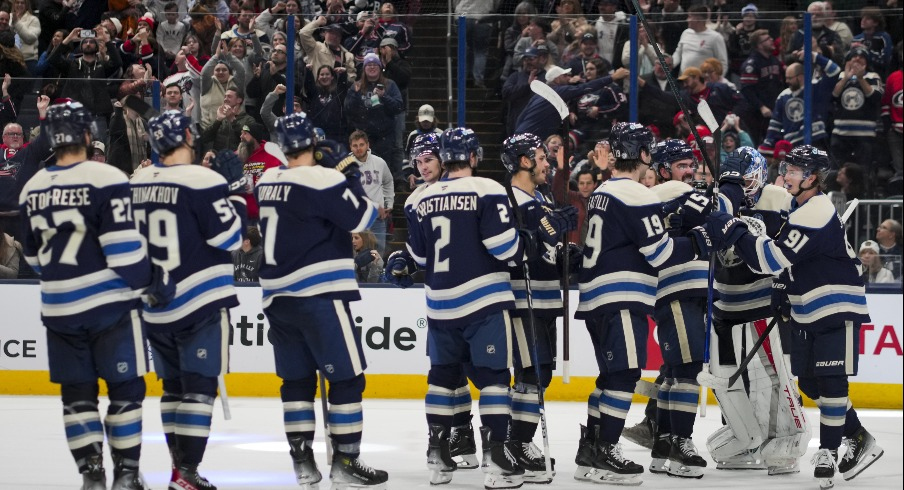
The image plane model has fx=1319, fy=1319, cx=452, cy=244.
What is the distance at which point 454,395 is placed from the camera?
6766 millimetres

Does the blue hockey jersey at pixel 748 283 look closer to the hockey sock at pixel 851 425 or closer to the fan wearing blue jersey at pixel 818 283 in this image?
the fan wearing blue jersey at pixel 818 283

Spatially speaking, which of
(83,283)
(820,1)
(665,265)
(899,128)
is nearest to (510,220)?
(665,265)

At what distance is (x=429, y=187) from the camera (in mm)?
6230

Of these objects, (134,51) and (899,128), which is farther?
(134,51)

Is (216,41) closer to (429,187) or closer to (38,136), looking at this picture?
(38,136)

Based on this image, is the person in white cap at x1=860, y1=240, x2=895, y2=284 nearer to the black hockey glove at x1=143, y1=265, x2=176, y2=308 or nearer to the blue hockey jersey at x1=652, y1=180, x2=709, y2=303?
the blue hockey jersey at x1=652, y1=180, x2=709, y2=303

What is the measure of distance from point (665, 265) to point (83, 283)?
2.89m

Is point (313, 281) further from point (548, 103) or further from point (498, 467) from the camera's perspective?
point (548, 103)

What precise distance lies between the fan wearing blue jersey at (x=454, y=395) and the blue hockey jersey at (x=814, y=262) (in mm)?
1552

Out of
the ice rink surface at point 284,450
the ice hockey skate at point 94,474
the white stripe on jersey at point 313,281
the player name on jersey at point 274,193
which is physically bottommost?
the ice rink surface at point 284,450

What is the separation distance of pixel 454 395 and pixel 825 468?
185 centimetres

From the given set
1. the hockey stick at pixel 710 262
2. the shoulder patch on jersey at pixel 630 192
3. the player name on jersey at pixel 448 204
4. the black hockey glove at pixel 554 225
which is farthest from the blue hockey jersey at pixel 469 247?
the hockey stick at pixel 710 262

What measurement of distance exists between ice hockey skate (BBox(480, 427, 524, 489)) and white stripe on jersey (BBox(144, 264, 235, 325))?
4.70 ft

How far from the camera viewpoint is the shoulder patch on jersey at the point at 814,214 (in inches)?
245
